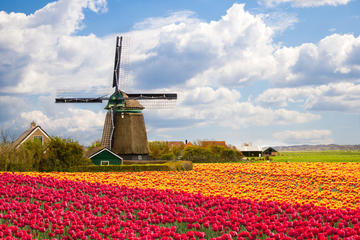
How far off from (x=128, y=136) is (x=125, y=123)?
142 cm

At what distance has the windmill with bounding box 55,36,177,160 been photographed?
3962 cm

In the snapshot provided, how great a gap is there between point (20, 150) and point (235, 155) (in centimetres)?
2983

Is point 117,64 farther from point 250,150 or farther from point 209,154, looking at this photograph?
point 250,150

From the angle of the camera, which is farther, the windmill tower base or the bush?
the bush

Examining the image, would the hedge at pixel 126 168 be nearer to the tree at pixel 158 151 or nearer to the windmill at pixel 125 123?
the windmill at pixel 125 123

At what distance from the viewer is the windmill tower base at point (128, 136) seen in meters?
39.6

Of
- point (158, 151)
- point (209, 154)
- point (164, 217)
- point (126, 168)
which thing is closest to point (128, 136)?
point (126, 168)

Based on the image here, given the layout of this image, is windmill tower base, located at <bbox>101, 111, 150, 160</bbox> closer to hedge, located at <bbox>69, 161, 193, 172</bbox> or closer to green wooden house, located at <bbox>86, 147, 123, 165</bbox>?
green wooden house, located at <bbox>86, 147, 123, 165</bbox>

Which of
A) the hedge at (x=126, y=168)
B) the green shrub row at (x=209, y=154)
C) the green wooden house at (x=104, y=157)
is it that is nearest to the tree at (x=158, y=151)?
the green shrub row at (x=209, y=154)

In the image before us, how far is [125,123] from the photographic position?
131 feet

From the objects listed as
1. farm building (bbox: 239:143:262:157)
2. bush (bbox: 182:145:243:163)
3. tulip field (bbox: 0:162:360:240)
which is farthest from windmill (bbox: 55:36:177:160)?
farm building (bbox: 239:143:262:157)

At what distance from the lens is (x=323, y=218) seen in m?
10.4

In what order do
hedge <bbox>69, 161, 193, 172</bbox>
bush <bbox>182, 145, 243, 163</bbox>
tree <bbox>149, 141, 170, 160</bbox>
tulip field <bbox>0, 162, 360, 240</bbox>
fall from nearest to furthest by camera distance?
1. tulip field <bbox>0, 162, 360, 240</bbox>
2. hedge <bbox>69, 161, 193, 172</bbox>
3. bush <bbox>182, 145, 243, 163</bbox>
4. tree <bbox>149, 141, 170, 160</bbox>

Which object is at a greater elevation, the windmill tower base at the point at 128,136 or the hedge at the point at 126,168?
the windmill tower base at the point at 128,136
